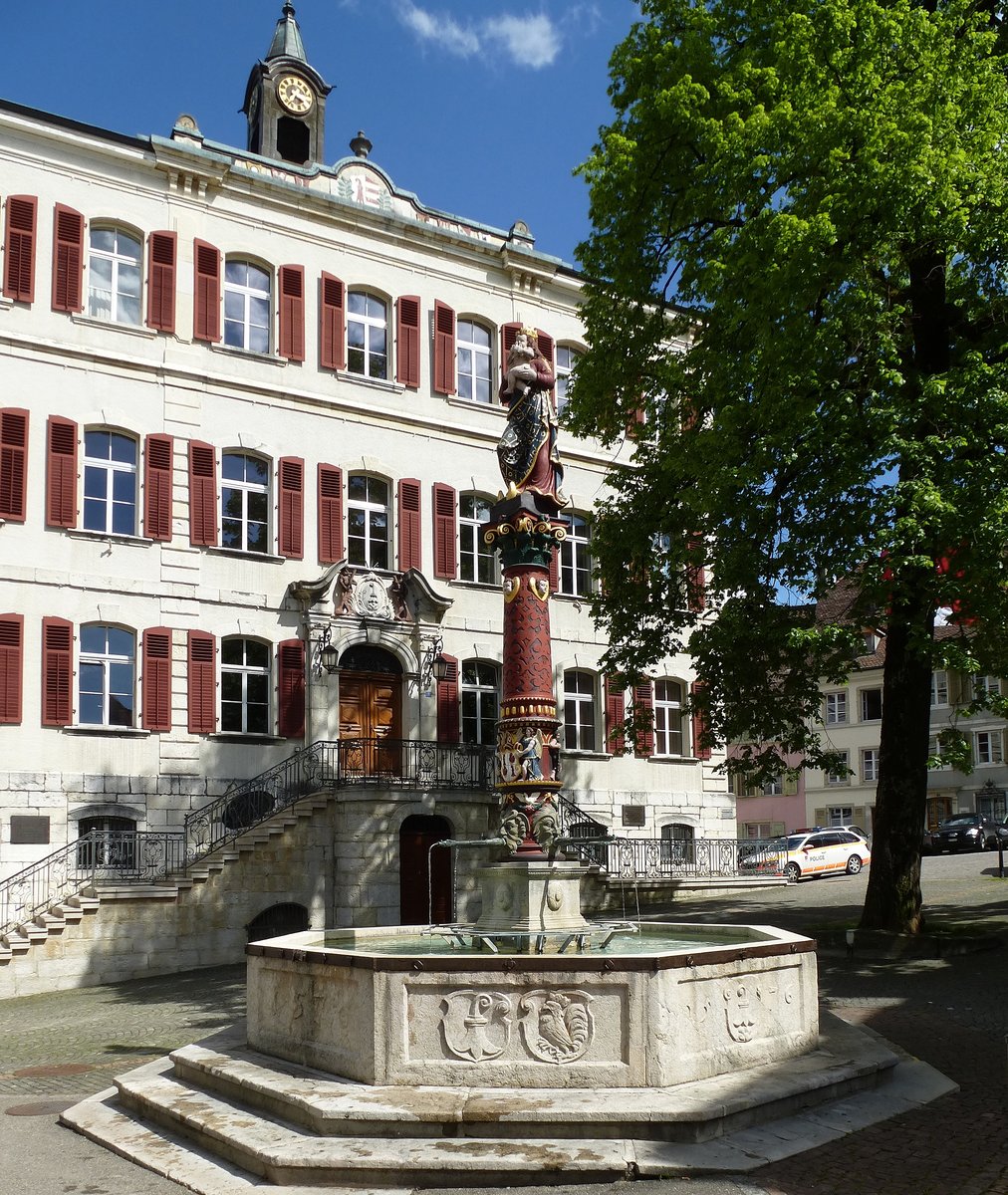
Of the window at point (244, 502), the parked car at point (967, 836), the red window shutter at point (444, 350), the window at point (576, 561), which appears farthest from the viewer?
the parked car at point (967, 836)

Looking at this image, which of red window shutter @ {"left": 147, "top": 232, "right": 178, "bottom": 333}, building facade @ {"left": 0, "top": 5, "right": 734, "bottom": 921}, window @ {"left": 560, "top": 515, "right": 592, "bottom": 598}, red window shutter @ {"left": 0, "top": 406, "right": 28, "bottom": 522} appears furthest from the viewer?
window @ {"left": 560, "top": 515, "right": 592, "bottom": 598}

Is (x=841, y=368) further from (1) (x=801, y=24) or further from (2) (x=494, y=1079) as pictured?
(2) (x=494, y=1079)

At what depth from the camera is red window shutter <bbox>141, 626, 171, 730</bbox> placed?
23.6 meters

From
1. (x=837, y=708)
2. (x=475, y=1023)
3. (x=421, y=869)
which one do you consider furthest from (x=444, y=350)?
(x=837, y=708)

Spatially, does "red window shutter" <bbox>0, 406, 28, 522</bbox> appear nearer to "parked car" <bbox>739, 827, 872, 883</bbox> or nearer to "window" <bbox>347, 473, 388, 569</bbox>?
"window" <bbox>347, 473, 388, 569</bbox>

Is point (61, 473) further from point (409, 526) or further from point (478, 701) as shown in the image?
point (478, 701)

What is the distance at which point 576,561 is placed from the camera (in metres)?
30.5

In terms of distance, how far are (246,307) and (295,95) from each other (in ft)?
28.5

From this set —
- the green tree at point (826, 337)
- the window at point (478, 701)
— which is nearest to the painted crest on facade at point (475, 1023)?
the green tree at point (826, 337)

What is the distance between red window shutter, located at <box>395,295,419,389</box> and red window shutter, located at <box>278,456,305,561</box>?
349cm

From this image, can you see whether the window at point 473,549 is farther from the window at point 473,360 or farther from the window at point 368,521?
the window at point 473,360

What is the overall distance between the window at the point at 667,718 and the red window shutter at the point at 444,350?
337 inches

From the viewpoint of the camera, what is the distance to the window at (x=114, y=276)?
24828 mm

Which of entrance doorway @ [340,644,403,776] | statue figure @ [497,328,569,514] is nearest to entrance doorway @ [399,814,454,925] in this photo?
entrance doorway @ [340,644,403,776]
